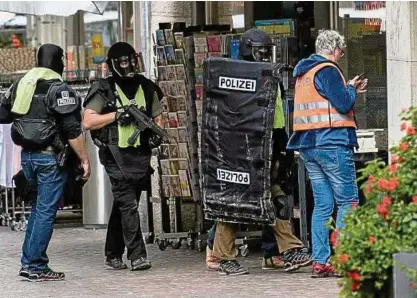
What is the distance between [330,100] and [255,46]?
771 mm

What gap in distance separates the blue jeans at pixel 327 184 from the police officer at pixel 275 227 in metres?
0.27

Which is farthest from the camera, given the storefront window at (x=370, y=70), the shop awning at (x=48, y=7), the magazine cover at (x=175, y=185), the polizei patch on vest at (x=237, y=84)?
the shop awning at (x=48, y=7)

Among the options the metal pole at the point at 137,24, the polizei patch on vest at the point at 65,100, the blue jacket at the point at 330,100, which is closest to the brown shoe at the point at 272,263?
the blue jacket at the point at 330,100

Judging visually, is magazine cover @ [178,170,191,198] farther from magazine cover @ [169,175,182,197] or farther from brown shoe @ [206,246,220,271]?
brown shoe @ [206,246,220,271]

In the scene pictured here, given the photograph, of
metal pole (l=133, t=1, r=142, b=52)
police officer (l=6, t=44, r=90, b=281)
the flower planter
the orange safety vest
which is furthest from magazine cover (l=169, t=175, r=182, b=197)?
the flower planter

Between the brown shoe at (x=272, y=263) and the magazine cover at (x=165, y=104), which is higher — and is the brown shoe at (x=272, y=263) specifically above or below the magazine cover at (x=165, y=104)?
below

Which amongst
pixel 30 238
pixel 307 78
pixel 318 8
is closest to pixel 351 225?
pixel 307 78

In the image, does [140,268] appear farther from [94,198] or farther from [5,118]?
[94,198]

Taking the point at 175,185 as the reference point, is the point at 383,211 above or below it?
above

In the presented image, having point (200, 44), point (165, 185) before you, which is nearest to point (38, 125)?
point (200, 44)

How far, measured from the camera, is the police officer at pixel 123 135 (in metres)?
9.98

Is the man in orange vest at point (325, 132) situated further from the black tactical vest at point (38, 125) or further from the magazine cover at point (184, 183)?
the magazine cover at point (184, 183)

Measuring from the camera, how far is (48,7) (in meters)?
13.7

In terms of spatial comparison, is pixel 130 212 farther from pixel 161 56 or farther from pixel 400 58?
pixel 400 58
